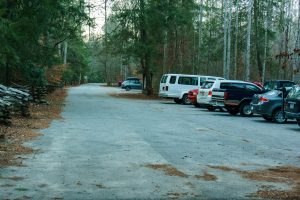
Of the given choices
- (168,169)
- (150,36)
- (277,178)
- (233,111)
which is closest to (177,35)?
(150,36)

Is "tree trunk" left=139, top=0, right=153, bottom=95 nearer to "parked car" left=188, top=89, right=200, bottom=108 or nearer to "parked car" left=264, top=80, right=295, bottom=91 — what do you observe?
"parked car" left=188, top=89, right=200, bottom=108

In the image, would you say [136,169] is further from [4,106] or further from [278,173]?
[4,106]

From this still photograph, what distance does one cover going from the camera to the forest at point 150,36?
74.1 feet

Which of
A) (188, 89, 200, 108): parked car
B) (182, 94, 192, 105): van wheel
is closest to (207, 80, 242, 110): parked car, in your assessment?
(188, 89, 200, 108): parked car

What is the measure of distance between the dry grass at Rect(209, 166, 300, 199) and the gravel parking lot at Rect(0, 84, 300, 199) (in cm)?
2

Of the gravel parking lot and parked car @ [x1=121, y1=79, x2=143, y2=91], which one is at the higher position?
parked car @ [x1=121, y1=79, x2=143, y2=91]

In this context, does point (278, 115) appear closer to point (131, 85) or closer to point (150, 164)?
point (150, 164)

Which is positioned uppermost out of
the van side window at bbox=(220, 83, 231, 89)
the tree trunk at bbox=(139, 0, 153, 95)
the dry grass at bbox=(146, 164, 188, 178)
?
the tree trunk at bbox=(139, 0, 153, 95)

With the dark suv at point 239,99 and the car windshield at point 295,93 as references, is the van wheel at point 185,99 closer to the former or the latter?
the dark suv at point 239,99

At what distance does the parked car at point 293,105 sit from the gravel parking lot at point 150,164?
1456 millimetres

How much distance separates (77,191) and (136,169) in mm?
1915

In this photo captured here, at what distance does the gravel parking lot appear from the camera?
7051 mm

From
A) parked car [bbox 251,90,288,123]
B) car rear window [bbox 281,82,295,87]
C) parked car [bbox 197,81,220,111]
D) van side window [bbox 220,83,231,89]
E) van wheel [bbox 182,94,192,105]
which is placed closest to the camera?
parked car [bbox 251,90,288,123]

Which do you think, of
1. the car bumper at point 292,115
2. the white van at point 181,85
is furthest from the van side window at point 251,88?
the white van at point 181,85
